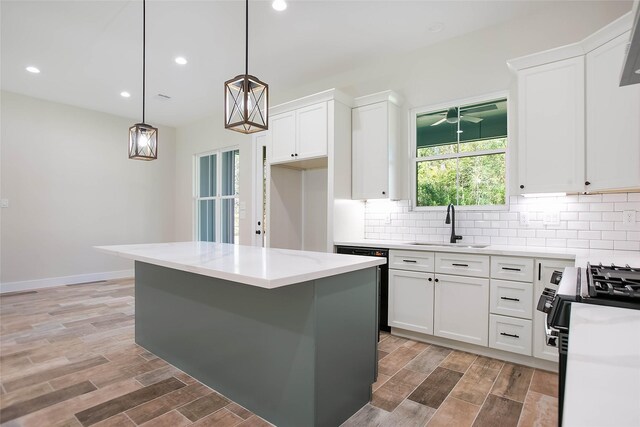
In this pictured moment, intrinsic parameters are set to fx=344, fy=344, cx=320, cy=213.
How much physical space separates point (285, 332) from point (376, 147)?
243 cm

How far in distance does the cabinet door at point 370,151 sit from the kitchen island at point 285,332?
5.20 ft

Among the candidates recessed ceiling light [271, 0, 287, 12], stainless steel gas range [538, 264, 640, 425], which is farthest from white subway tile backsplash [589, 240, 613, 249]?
recessed ceiling light [271, 0, 287, 12]

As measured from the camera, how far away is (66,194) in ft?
18.5

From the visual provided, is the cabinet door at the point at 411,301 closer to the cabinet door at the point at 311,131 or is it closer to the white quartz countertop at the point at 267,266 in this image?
the white quartz countertop at the point at 267,266

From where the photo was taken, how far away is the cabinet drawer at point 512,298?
260cm

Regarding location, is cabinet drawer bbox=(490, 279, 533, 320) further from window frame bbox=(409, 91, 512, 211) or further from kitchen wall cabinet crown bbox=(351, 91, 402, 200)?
kitchen wall cabinet crown bbox=(351, 91, 402, 200)

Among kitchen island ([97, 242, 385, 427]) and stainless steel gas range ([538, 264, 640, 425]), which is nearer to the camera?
stainless steel gas range ([538, 264, 640, 425])

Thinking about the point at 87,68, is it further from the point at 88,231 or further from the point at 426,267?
the point at 426,267

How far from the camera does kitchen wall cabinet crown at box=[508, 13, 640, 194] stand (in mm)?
2320

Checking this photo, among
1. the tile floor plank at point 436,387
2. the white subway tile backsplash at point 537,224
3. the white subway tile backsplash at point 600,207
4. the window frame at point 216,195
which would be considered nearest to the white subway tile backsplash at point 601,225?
the white subway tile backsplash at point 537,224

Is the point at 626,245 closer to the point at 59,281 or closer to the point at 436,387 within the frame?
the point at 436,387

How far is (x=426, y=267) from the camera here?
308 cm

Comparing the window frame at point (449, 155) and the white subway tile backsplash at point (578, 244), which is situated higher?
the window frame at point (449, 155)

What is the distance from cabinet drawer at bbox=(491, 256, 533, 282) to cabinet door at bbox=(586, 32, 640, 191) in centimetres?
72
